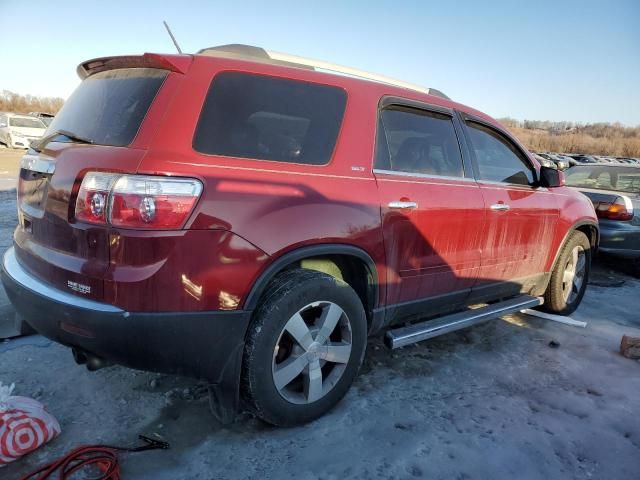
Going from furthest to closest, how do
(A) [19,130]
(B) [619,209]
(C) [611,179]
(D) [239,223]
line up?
1. (A) [19,130]
2. (C) [611,179]
3. (B) [619,209]
4. (D) [239,223]

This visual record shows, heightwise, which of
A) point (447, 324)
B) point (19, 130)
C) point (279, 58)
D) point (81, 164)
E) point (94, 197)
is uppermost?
point (279, 58)

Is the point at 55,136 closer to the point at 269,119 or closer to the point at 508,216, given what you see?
the point at 269,119

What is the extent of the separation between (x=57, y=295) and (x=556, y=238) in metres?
3.99

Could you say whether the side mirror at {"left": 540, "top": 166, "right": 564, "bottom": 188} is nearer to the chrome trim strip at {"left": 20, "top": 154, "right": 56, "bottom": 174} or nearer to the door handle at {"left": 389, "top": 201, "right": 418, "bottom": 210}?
the door handle at {"left": 389, "top": 201, "right": 418, "bottom": 210}

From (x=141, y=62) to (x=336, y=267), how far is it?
1.50 meters

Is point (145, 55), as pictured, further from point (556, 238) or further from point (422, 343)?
point (556, 238)

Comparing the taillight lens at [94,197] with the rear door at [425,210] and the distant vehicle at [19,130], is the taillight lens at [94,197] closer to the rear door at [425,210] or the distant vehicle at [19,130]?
the rear door at [425,210]

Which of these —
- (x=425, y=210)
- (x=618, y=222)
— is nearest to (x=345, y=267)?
(x=425, y=210)

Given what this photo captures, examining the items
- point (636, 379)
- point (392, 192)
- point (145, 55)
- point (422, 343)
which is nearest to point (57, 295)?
point (145, 55)

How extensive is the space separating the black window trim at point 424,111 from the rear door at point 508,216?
0.42ft

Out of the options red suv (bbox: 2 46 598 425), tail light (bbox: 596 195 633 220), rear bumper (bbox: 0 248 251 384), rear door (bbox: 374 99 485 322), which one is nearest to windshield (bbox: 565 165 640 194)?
tail light (bbox: 596 195 633 220)

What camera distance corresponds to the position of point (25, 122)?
915 inches

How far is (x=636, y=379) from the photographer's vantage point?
135 inches

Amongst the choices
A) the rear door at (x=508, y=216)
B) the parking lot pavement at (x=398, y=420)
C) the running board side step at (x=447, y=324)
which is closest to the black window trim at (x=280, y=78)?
the running board side step at (x=447, y=324)
